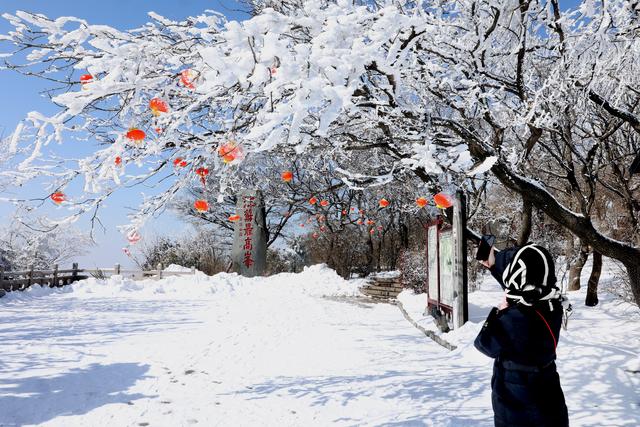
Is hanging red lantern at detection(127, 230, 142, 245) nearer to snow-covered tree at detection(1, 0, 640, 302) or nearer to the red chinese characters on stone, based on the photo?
snow-covered tree at detection(1, 0, 640, 302)

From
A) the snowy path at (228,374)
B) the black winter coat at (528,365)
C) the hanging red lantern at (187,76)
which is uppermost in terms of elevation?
the hanging red lantern at (187,76)

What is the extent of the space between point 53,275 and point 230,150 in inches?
844

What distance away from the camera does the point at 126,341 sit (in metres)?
8.38

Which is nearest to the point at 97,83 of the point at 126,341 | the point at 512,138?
the point at 126,341

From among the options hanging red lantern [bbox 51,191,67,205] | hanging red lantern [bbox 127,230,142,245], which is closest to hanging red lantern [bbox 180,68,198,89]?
hanging red lantern [bbox 51,191,67,205]

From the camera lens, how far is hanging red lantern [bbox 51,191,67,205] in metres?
3.59

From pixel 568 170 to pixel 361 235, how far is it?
1938cm

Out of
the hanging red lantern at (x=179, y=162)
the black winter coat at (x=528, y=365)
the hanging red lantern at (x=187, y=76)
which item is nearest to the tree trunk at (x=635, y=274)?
the black winter coat at (x=528, y=365)

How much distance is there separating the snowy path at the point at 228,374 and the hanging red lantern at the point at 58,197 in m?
2.29

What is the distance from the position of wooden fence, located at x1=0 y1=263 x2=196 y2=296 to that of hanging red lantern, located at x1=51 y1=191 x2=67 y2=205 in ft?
48.3

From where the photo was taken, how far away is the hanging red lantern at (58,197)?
359 cm

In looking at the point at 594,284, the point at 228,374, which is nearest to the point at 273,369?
the point at 228,374

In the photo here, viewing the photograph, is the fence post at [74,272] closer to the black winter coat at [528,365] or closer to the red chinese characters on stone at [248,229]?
the red chinese characters on stone at [248,229]

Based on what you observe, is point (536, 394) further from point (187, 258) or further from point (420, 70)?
point (187, 258)
